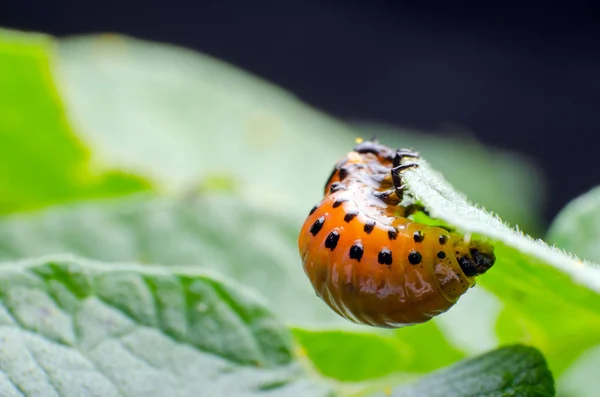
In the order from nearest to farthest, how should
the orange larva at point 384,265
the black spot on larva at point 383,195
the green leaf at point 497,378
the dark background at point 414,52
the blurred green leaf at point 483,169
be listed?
1. the green leaf at point 497,378
2. the orange larva at point 384,265
3. the black spot on larva at point 383,195
4. the blurred green leaf at point 483,169
5. the dark background at point 414,52

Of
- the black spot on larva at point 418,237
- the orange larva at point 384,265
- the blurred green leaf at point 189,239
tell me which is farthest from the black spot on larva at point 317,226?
the blurred green leaf at point 189,239

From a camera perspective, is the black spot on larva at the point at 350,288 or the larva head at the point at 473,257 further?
the black spot on larva at the point at 350,288

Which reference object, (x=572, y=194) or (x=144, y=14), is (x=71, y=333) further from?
(x=144, y=14)

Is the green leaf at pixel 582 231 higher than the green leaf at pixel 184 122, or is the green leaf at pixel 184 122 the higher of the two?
the green leaf at pixel 184 122

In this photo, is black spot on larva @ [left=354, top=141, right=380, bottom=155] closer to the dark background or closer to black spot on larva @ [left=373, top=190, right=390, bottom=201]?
black spot on larva @ [left=373, top=190, right=390, bottom=201]

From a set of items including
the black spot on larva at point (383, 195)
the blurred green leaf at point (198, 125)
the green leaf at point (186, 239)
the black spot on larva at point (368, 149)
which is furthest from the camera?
the blurred green leaf at point (198, 125)

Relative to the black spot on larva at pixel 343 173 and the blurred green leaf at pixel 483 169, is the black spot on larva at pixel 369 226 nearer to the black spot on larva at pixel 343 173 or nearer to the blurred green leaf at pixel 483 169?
the black spot on larva at pixel 343 173

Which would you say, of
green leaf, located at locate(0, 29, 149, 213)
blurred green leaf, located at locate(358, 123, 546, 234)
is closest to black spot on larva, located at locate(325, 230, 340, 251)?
green leaf, located at locate(0, 29, 149, 213)

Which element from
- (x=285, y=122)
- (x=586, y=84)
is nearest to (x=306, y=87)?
(x=586, y=84)
